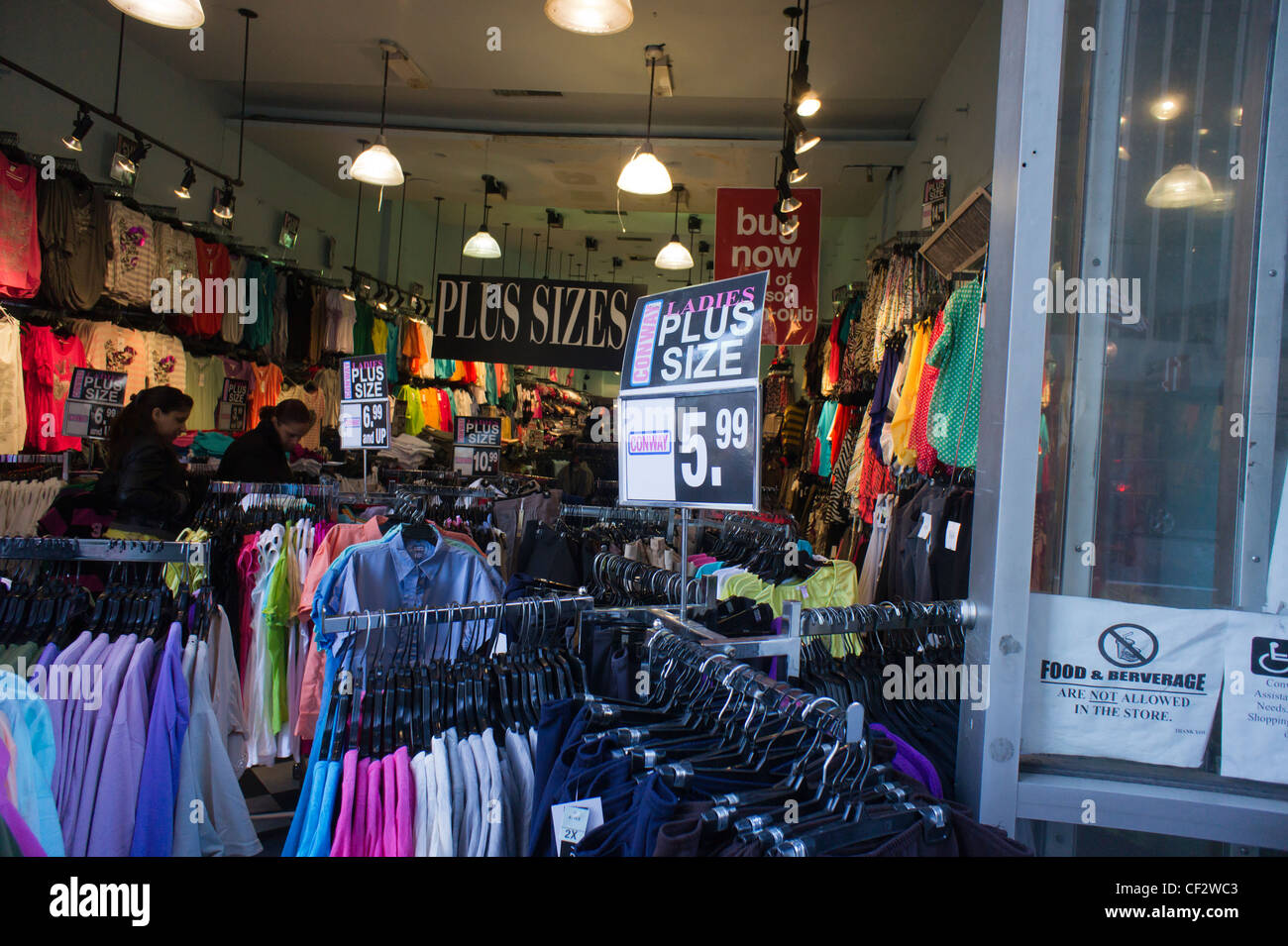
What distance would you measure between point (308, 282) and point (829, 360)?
216 inches

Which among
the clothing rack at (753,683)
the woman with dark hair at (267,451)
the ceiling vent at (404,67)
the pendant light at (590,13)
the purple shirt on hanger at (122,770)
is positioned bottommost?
the purple shirt on hanger at (122,770)

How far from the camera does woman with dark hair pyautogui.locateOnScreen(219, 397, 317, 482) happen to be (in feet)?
17.1

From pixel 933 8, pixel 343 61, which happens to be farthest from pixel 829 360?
pixel 343 61

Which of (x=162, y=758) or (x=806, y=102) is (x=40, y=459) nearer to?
(x=162, y=758)

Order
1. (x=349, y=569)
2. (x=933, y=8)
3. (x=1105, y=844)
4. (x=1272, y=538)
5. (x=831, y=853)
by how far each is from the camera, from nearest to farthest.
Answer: (x=831, y=853)
(x=1272, y=538)
(x=1105, y=844)
(x=349, y=569)
(x=933, y=8)

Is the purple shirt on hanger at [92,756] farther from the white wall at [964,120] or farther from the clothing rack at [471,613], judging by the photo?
the white wall at [964,120]

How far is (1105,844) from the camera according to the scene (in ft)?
5.86

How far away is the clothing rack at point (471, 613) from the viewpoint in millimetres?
1828

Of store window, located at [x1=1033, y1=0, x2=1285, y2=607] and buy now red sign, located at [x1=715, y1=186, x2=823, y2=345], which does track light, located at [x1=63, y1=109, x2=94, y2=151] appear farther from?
store window, located at [x1=1033, y1=0, x2=1285, y2=607]

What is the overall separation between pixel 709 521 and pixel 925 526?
4.06 ft

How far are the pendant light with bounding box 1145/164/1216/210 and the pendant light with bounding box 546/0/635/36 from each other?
8.72 ft

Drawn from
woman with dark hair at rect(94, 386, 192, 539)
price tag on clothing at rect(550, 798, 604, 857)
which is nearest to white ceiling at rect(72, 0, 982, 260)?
woman with dark hair at rect(94, 386, 192, 539)

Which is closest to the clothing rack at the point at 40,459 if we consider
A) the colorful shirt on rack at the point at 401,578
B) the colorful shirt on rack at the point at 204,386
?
the colorful shirt on rack at the point at 204,386

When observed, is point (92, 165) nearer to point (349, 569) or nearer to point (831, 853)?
point (349, 569)
